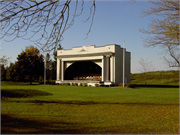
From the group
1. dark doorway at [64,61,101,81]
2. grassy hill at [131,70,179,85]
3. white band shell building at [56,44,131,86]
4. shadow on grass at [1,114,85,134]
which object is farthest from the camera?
grassy hill at [131,70,179,85]

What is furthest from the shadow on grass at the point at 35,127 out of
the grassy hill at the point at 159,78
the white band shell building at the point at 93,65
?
the grassy hill at the point at 159,78

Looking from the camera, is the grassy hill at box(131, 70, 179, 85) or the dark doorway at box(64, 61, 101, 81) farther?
the grassy hill at box(131, 70, 179, 85)

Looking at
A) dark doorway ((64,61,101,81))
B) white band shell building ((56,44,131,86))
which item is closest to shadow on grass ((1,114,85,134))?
white band shell building ((56,44,131,86))

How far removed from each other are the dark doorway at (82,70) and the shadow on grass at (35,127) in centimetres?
3803

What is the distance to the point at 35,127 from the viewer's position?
7.46 m

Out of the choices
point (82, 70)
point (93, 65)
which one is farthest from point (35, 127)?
point (82, 70)

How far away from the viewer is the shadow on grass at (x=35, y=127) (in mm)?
6949

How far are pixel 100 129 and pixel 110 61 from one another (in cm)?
3186

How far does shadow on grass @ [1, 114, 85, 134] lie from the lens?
Answer: 695 cm

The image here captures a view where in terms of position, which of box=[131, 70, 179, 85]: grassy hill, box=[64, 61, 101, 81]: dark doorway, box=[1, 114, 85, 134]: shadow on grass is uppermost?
box=[64, 61, 101, 81]: dark doorway

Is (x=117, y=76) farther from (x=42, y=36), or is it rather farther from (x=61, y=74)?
(x=42, y=36)

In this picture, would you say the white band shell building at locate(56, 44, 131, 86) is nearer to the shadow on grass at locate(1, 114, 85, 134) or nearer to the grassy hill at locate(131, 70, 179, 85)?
the grassy hill at locate(131, 70, 179, 85)

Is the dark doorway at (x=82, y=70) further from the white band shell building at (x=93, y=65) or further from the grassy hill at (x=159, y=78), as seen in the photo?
the grassy hill at (x=159, y=78)

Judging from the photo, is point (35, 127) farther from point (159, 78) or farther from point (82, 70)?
point (159, 78)
